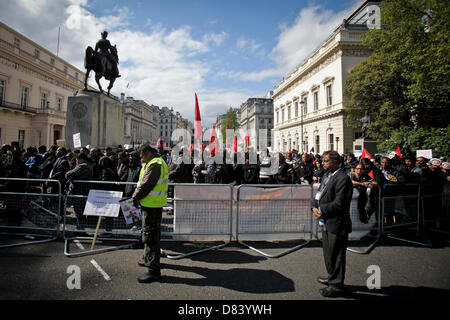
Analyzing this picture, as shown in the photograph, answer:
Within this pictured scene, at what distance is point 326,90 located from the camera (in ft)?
115

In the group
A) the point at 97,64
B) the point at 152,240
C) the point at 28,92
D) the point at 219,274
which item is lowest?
the point at 219,274

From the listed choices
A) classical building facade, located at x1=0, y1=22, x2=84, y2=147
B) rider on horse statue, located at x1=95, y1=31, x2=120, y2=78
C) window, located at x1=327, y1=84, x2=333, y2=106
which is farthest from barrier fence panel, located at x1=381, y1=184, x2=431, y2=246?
classical building facade, located at x1=0, y1=22, x2=84, y2=147

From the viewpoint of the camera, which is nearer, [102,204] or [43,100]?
[102,204]

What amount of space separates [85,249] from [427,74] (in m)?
20.4

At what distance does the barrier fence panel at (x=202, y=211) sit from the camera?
5.01 m

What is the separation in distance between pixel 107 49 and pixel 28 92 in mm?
33872

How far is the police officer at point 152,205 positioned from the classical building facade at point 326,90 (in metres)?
24.3

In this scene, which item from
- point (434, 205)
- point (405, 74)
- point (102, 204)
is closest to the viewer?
point (102, 204)

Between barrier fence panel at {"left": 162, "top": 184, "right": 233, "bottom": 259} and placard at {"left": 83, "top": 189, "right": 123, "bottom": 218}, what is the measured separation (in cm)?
113

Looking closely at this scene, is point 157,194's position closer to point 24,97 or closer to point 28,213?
point 28,213

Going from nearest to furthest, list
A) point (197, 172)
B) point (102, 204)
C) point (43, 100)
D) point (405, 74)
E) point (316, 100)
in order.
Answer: point (102, 204) < point (197, 172) < point (405, 74) < point (316, 100) < point (43, 100)

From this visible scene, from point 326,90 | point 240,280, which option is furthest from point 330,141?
point 240,280

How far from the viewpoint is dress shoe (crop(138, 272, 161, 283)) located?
3412 millimetres

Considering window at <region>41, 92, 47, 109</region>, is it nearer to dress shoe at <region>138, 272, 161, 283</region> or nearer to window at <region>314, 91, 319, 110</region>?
window at <region>314, 91, 319, 110</region>
